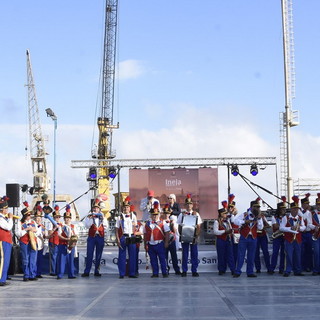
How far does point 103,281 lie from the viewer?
1680 cm

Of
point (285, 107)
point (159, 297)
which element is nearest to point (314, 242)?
point (159, 297)

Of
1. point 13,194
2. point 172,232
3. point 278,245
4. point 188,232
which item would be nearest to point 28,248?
point 172,232

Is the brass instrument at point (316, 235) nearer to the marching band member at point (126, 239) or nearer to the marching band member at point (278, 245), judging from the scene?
the marching band member at point (278, 245)

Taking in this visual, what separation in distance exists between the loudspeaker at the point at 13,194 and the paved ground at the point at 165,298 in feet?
15.3

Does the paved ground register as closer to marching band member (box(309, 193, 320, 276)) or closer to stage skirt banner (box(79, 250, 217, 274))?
marching band member (box(309, 193, 320, 276))

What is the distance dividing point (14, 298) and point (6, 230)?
3.45m

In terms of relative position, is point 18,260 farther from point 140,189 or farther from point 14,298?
point 140,189

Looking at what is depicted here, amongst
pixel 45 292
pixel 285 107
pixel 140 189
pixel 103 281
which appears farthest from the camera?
pixel 140 189

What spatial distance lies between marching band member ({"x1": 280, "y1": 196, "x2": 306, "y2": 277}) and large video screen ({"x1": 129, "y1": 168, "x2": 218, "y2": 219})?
2064 centimetres

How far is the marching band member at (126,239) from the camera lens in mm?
17953

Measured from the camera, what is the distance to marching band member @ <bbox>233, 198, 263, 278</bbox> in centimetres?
1770

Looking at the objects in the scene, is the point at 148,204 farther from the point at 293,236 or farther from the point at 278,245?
the point at 293,236

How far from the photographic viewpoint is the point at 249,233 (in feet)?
58.1

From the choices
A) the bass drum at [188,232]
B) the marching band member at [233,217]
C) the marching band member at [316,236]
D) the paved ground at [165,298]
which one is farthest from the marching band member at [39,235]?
the marching band member at [316,236]
